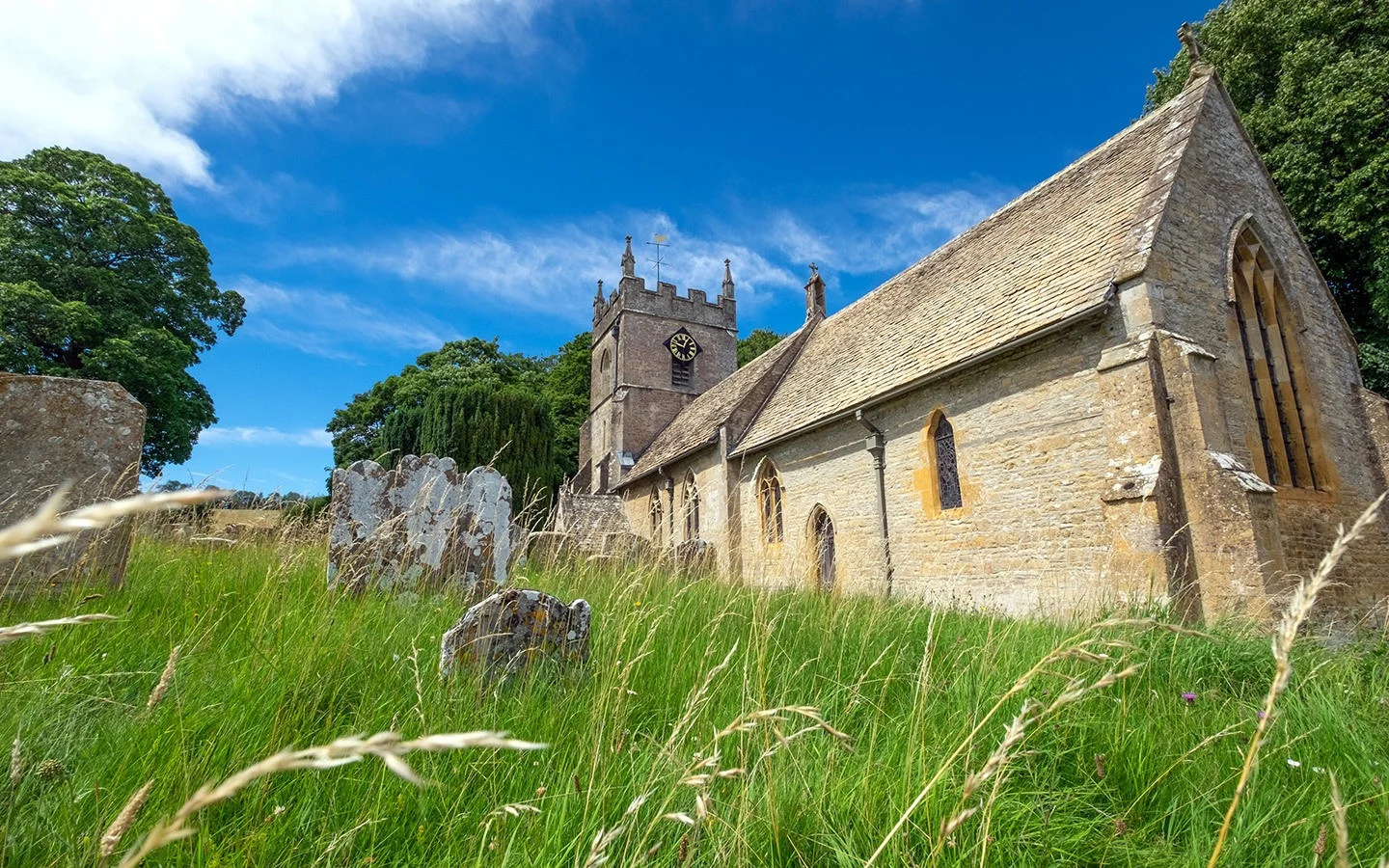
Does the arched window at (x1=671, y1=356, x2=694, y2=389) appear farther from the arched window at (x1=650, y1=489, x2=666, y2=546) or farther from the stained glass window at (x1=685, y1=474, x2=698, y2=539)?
the stained glass window at (x1=685, y1=474, x2=698, y2=539)

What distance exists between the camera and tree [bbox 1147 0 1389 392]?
15.8 metres

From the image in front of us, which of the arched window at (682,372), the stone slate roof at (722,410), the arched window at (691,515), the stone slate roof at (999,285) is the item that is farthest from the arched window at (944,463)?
the arched window at (682,372)

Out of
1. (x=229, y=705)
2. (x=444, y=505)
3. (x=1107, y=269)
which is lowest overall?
(x=229, y=705)

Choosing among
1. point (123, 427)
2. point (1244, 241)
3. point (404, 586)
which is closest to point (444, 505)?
point (404, 586)

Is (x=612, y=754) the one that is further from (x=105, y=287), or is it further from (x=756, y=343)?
(x=756, y=343)

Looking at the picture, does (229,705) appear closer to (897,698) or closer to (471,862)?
(471,862)

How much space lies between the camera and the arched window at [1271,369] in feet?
33.2

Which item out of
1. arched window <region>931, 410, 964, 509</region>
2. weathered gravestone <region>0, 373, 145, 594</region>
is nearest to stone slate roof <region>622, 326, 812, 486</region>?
arched window <region>931, 410, 964, 509</region>

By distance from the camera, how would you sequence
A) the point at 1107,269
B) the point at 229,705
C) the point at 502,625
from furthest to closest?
the point at 1107,269 < the point at 502,625 < the point at 229,705

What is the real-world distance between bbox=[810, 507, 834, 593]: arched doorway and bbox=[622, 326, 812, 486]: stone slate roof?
396 cm

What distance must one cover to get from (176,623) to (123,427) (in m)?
1.91

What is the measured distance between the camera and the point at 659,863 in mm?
2094

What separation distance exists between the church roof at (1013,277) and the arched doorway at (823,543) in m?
2.15

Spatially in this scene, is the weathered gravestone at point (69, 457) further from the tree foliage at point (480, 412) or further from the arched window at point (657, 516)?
the arched window at point (657, 516)
